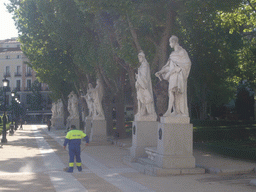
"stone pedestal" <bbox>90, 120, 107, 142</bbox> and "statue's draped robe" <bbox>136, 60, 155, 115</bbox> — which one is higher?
"statue's draped robe" <bbox>136, 60, 155, 115</bbox>

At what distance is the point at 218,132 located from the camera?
849 inches

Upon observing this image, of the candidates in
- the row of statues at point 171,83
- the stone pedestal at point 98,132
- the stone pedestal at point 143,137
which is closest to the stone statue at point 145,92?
the row of statues at point 171,83

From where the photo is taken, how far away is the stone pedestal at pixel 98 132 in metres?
24.3

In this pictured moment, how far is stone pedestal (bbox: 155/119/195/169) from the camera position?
1155cm

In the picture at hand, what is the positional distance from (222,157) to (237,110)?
37.1 m

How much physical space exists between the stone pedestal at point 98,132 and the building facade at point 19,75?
223 feet

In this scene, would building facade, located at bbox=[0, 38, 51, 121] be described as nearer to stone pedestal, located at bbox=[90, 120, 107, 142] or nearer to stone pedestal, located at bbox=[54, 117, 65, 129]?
stone pedestal, located at bbox=[54, 117, 65, 129]

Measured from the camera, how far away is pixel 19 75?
304 feet

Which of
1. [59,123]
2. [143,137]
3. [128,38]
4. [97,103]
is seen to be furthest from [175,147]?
[59,123]

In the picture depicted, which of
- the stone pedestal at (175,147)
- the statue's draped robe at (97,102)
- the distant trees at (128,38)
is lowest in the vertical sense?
the stone pedestal at (175,147)

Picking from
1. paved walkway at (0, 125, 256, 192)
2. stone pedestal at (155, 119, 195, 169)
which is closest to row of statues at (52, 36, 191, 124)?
stone pedestal at (155, 119, 195, 169)

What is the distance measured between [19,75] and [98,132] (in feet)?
240

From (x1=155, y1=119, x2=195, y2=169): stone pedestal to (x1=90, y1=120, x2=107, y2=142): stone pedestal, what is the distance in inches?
→ 503

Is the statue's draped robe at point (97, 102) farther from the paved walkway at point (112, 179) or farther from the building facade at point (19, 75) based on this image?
the building facade at point (19, 75)
